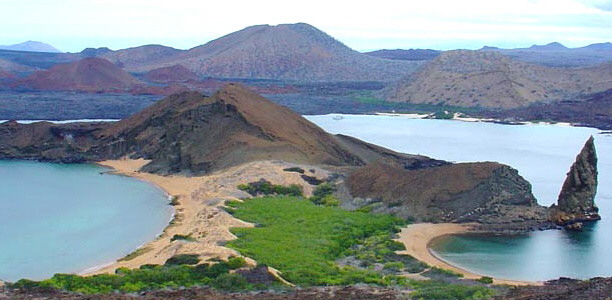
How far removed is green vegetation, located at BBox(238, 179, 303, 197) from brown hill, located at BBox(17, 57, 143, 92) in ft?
287

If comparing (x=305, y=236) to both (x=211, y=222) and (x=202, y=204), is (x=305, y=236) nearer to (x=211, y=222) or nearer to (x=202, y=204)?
(x=211, y=222)

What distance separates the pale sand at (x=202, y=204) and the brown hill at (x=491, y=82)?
70255mm

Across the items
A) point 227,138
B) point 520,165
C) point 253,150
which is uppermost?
point 227,138

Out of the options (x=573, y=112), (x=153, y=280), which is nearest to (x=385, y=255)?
(x=153, y=280)

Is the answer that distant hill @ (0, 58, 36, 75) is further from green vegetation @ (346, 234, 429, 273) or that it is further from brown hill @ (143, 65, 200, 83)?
green vegetation @ (346, 234, 429, 273)

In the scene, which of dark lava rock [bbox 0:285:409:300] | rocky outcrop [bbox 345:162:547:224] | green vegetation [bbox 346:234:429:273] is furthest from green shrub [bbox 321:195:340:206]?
dark lava rock [bbox 0:285:409:300]

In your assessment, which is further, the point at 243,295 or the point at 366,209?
the point at 366,209

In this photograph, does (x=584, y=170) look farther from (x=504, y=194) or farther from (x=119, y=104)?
(x=119, y=104)

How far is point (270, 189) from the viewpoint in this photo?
1866 inches

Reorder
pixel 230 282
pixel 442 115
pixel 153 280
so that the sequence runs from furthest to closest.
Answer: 1. pixel 442 115
2. pixel 153 280
3. pixel 230 282

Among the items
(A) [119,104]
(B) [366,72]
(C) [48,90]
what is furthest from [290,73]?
(A) [119,104]

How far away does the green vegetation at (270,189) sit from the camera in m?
47.1

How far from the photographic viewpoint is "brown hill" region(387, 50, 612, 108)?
12194 cm

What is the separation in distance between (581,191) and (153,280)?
82.2ft
